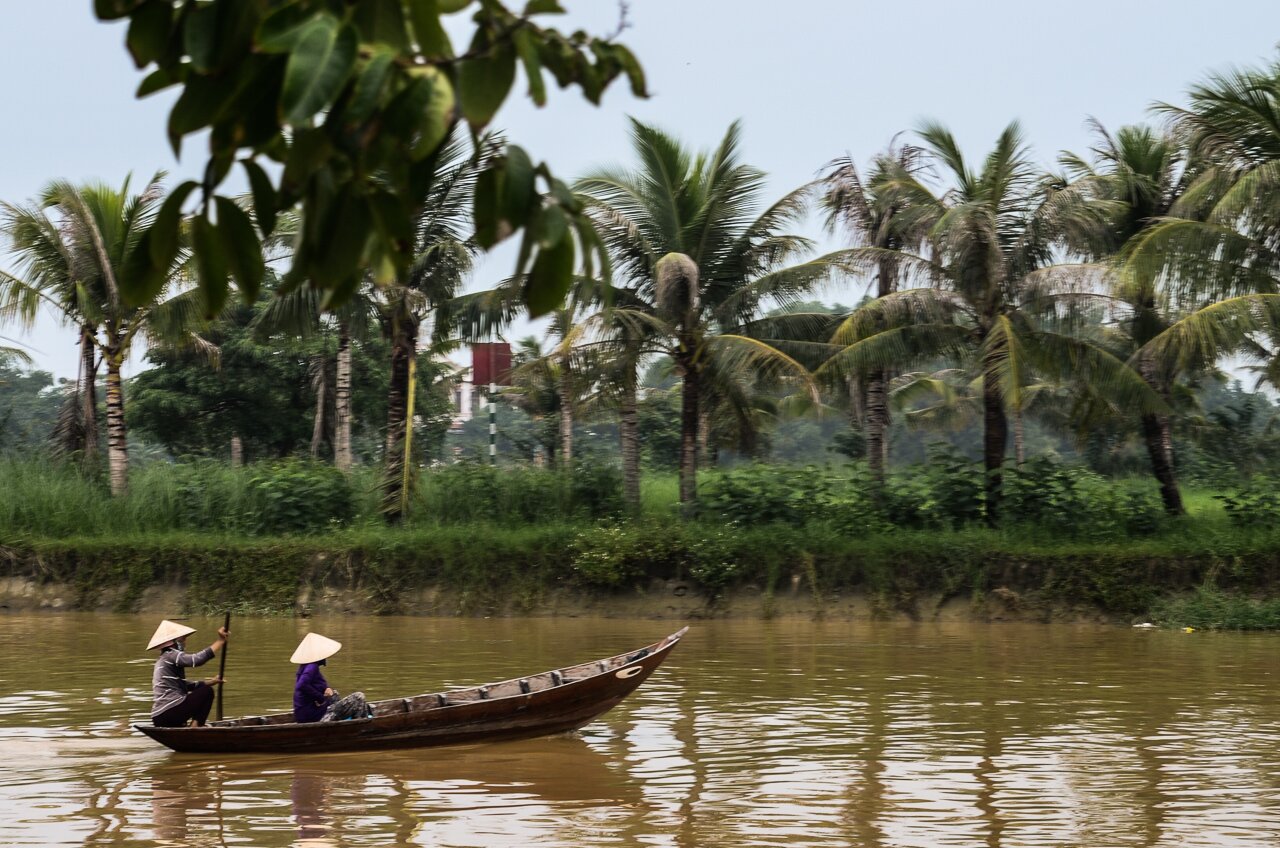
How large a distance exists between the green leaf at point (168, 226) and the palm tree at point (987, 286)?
56.1 feet

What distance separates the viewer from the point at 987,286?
766 inches

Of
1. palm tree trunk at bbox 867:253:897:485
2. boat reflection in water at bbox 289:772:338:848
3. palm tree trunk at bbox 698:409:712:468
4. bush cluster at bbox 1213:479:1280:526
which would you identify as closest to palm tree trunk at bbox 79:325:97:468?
palm tree trunk at bbox 698:409:712:468

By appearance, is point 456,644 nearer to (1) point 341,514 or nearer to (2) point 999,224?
(1) point 341,514

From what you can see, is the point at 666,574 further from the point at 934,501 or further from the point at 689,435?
the point at 934,501

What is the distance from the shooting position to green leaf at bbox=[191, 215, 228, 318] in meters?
2.11

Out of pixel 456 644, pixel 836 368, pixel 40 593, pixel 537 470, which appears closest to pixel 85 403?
pixel 40 593

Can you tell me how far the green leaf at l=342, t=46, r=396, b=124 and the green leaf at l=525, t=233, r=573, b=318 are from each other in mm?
346

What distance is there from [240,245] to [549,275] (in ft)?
1.64

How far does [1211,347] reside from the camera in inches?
686

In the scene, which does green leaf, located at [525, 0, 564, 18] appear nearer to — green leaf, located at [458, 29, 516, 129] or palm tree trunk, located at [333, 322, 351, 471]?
green leaf, located at [458, 29, 516, 129]

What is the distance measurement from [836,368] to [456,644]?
6.67 metres

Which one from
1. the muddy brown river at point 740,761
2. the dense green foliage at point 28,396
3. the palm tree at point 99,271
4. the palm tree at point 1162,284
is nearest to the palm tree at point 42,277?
the palm tree at point 99,271

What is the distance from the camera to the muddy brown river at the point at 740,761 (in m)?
7.97

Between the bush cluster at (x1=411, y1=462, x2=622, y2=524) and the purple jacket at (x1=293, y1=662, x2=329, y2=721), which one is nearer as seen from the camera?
the purple jacket at (x1=293, y1=662, x2=329, y2=721)
